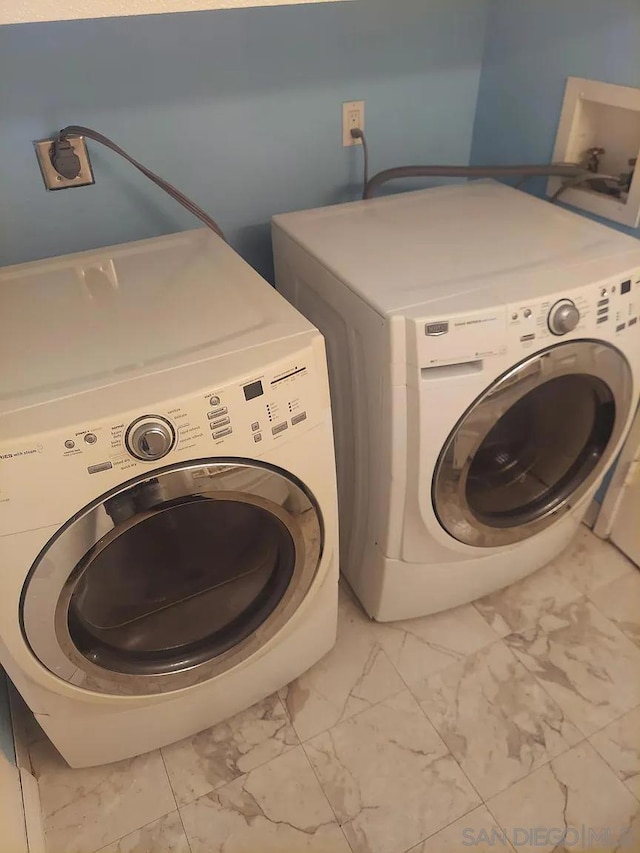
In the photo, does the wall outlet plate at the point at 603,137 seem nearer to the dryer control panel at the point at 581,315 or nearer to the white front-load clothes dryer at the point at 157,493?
the dryer control panel at the point at 581,315

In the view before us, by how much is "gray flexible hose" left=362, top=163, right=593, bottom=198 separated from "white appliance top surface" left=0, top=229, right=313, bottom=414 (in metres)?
0.48

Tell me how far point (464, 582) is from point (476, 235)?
728mm

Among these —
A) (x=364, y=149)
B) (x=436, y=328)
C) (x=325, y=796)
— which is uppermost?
(x=364, y=149)

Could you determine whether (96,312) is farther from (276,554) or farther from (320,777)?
(320,777)

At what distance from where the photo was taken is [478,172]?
1532 millimetres

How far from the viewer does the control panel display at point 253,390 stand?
92 centimetres

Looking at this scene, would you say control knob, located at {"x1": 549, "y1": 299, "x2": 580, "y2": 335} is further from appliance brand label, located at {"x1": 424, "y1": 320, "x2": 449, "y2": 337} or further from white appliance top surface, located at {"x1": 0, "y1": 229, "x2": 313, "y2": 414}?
white appliance top surface, located at {"x1": 0, "y1": 229, "x2": 313, "y2": 414}

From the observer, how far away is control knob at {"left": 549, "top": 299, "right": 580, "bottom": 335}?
3.55 feet

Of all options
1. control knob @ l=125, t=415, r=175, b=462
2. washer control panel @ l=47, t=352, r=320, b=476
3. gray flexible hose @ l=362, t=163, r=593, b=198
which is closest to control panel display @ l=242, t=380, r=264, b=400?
washer control panel @ l=47, t=352, r=320, b=476

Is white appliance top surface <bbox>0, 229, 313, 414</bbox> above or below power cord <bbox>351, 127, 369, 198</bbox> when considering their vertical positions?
below

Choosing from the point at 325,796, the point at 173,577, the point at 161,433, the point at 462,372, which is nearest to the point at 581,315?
the point at 462,372

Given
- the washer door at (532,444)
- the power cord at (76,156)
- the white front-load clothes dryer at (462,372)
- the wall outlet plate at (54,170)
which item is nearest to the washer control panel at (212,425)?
the white front-load clothes dryer at (462,372)

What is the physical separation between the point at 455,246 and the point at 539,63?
58 centimetres

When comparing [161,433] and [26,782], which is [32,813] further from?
[161,433]
